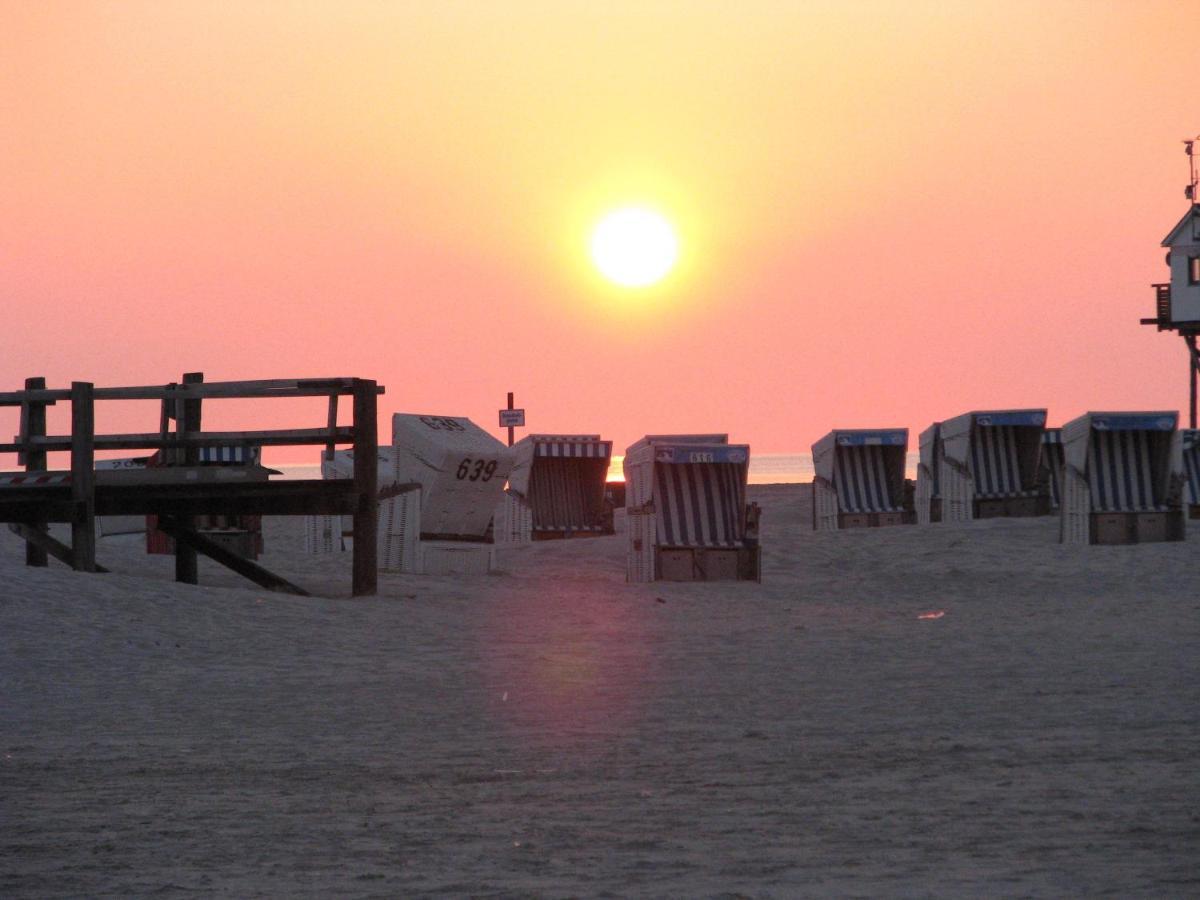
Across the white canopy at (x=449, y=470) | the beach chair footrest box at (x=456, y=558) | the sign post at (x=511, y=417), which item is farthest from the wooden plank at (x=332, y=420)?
the sign post at (x=511, y=417)

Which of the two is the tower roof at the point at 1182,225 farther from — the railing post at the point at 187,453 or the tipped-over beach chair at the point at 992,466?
the railing post at the point at 187,453

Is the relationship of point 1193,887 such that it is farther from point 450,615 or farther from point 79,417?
point 79,417

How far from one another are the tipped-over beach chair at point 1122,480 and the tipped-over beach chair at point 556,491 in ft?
32.2

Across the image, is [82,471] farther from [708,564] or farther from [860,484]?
[860,484]

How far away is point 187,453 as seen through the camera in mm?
15492

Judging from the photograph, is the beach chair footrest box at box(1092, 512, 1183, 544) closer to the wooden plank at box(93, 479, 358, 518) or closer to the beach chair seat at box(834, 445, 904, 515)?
the beach chair seat at box(834, 445, 904, 515)

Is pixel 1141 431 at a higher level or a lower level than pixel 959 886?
higher

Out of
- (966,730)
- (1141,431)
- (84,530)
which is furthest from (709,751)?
(1141,431)

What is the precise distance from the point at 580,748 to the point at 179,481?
29.1 feet

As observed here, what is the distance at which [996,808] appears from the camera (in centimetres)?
563

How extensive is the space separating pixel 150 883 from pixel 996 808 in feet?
9.09

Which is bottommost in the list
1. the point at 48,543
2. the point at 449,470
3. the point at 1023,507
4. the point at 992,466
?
the point at 48,543

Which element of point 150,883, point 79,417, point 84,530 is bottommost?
point 150,883

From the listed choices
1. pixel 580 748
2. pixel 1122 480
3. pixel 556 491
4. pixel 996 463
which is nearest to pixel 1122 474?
pixel 1122 480
